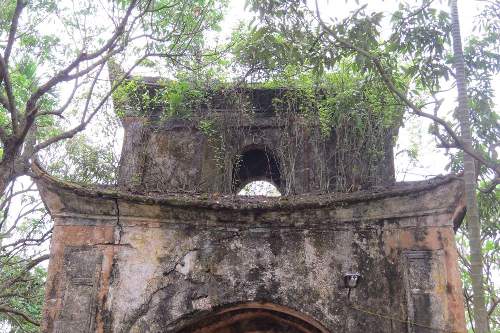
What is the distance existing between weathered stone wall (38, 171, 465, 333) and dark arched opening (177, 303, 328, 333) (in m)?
0.03

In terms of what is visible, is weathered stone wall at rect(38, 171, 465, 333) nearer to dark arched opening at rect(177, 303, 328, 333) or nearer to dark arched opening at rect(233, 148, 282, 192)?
dark arched opening at rect(177, 303, 328, 333)

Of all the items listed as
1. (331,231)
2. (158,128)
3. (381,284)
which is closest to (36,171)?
(158,128)

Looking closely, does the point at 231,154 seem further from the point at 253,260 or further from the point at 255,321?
the point at 255,321

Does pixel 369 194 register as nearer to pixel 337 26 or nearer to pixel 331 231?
pixel 331 231

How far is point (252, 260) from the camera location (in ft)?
22.4

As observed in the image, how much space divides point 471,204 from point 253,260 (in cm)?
316

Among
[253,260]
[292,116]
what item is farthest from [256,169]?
[253,260]

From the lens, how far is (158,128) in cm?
876

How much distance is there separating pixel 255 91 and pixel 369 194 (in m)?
2.94

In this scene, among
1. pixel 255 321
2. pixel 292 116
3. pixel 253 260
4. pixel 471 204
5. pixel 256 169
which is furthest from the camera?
pixel 256 169

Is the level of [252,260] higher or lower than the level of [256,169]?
lower

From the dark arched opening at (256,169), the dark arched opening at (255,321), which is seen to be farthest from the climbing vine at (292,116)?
the dark arched opening at (255,321)

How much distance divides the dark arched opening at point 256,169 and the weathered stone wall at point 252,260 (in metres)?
2.20

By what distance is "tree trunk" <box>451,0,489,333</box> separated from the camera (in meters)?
4.09
